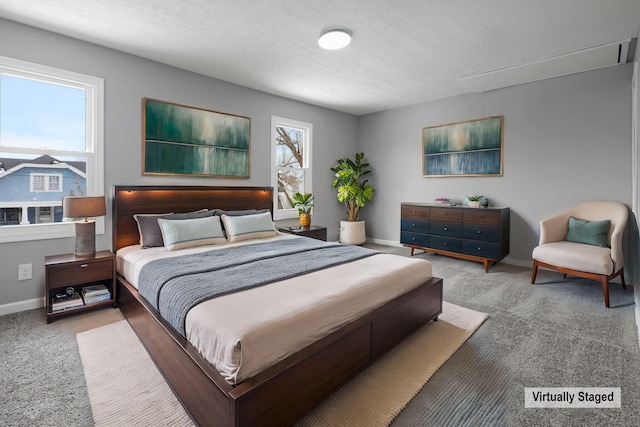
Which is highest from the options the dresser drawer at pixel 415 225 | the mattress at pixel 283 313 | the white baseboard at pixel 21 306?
the dresser drawer at pixel 415 225

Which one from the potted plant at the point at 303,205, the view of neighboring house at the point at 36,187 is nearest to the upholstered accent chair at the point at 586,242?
the potted plant at the point at 303,205

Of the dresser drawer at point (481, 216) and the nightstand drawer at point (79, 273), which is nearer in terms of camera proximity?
the nightstand drawer at point (79, 273)

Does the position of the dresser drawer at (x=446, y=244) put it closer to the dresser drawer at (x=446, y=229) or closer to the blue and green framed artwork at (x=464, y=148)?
the dresser drawer at (x=446, y=229)

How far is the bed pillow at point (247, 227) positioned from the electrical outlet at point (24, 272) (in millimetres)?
1828

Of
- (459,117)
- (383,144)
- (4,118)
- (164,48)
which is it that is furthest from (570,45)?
(4,118)

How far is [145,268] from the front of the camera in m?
2.50

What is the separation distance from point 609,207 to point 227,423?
4.58 metres

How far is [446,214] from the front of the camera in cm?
466

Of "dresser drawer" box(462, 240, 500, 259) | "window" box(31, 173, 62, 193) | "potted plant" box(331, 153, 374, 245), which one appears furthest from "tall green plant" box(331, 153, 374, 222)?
"window" box(31, 173, 62, 193)

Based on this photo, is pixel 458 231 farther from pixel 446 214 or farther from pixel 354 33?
pixel 354 33

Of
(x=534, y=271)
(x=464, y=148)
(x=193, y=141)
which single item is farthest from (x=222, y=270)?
(x=464, y=148)

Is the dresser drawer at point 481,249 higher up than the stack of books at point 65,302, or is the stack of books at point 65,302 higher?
the dresser drawer at point 481,249

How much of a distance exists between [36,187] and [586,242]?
5.90m

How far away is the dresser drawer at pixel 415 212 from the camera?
4.91m
